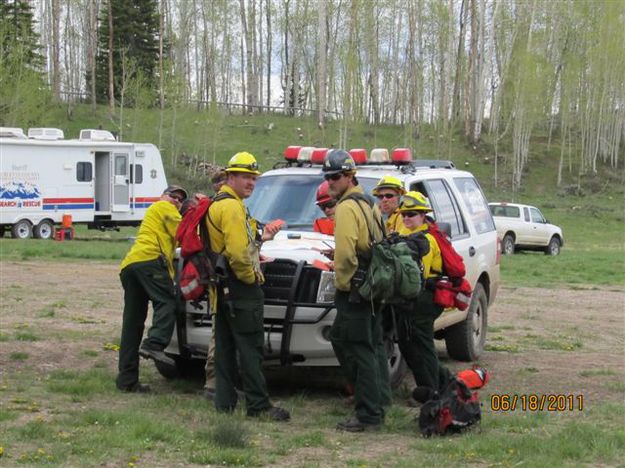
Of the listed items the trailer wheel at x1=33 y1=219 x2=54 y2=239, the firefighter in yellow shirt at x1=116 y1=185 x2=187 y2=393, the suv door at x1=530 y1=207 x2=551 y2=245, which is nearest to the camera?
the firefighter in yellow shirt at x1=116 y1=185 x2=187 y2=393

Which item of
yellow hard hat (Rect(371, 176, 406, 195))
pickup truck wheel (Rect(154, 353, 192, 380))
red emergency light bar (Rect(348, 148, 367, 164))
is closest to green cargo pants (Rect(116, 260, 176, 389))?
pickup truck wheel (Rect(154, 353, 192, 380))

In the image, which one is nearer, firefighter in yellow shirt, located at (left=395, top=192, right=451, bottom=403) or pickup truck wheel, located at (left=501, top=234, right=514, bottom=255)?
firefighter in yellow shirt, located at (left=395, top=192, right=451, bottom=403)

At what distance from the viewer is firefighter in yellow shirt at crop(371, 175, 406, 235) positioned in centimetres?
796

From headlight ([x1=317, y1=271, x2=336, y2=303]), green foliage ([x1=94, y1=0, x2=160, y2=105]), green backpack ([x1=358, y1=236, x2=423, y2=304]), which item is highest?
green foliage ([x1=94, y1=0, x2=160, y2=105])

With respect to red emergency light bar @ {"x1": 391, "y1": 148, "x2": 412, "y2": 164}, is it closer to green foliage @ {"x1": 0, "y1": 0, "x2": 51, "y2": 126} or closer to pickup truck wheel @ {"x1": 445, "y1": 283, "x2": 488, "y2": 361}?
pickup truck wheel @ {"x1": 445, "y1": 283, "x2": 488, "y2": 361}

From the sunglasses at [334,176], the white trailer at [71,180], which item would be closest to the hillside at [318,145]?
the white trailer at [71,180]

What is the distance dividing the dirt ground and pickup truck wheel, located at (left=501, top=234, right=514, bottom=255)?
11502 mm

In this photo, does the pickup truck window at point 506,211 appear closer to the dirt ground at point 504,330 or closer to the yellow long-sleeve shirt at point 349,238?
the dirt ground at point 504,330

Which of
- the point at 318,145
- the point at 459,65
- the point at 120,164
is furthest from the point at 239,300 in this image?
the point at 459,65

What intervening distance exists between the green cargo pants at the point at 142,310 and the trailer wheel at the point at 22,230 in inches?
814

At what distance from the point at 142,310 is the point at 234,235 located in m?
1.76

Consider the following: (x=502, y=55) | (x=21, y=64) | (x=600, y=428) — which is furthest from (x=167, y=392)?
(x=502, y=55)

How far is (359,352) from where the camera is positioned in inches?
265

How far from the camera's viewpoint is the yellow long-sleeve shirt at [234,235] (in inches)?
266
